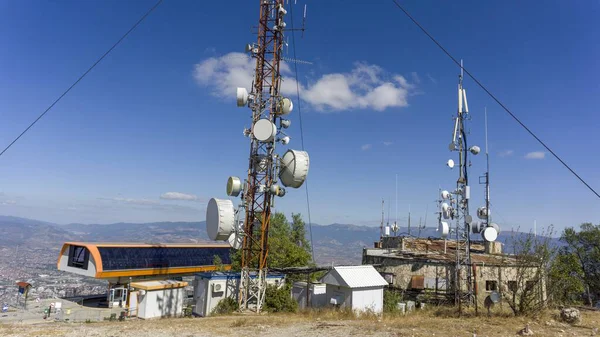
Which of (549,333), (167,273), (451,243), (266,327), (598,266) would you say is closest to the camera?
(549,333)

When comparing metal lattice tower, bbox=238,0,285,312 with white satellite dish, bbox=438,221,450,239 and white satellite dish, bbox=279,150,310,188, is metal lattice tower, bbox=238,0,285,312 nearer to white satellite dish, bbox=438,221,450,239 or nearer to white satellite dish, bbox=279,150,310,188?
white satellite dish, bbox=279,150,310,188

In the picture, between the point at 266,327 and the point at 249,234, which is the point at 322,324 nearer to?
the point at 266,327

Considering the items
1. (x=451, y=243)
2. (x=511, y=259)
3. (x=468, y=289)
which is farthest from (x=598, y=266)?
(x=468, y=289)

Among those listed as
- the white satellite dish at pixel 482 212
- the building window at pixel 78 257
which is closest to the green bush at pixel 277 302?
the white satellite dish at pixel 482 212

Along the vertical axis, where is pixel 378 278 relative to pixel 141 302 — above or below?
above

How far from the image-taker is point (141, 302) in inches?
1183

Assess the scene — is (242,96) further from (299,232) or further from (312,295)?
(299,232)

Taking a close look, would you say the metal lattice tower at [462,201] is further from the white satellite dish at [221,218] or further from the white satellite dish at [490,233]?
the white satellite dish at [221,218]

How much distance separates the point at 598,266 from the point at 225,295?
Result: 1964 inches

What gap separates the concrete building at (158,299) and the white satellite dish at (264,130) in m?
15.1

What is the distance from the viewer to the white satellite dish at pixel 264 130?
985 inches

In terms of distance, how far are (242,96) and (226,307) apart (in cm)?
1415

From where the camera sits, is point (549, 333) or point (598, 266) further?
point (598, 266)

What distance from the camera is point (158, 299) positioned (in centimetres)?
3055
